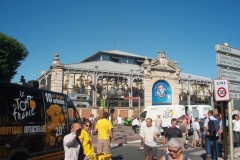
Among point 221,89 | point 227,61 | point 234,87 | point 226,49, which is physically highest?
point 226,49

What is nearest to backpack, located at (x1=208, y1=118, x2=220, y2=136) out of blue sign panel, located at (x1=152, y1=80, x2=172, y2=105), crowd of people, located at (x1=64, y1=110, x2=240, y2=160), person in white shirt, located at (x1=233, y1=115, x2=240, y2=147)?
crowd of people, located at (x1=64, y1=110, x2=240, y2=160)

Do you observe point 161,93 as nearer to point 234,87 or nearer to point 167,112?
point 167,112

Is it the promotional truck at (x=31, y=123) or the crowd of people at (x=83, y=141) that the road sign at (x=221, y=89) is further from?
the promotional truck at (x=31, y=123)

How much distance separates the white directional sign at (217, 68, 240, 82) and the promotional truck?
6.23 meters

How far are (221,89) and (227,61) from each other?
138cm

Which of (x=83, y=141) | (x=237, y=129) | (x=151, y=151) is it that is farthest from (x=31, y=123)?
(x=237, y=129)

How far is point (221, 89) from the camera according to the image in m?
7.35

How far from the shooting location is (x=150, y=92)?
41.0 meters

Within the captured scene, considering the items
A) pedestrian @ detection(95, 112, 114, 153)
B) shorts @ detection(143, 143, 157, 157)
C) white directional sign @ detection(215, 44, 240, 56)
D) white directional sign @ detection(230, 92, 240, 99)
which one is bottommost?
shorts @ detection(143, 143, 157, 157)

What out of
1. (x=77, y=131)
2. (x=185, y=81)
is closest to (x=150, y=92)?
(x=185, y=81)

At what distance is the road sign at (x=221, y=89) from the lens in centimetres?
725

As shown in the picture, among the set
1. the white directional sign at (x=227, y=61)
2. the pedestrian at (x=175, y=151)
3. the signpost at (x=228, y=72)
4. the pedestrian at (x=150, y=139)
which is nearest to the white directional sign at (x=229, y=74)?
the signpost at (x=228, y=72)

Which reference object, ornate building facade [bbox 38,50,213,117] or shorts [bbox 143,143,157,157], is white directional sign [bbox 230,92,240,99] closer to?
shorts [bbox 143,143,157,157]

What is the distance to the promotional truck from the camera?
721 cm
